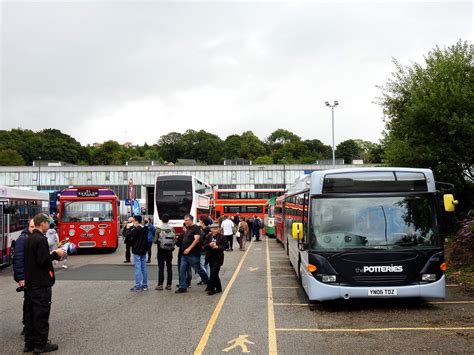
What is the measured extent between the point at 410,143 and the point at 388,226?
9.80 meters

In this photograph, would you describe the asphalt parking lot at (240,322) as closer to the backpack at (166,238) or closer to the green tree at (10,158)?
the backpack at (166,238)

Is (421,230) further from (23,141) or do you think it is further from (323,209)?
(23,141)

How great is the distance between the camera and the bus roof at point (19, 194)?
1675cm

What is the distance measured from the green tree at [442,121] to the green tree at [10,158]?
102773mm

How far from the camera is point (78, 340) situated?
24.2 feet

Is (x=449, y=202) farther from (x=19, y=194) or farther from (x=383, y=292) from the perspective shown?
(x=19, y=194)

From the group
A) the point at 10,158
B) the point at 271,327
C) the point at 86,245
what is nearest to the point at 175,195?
the point at 86,245

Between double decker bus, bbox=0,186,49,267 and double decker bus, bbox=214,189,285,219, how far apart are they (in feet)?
98.5

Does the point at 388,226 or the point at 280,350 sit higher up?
the point at 388,226

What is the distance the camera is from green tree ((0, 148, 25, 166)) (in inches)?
4241

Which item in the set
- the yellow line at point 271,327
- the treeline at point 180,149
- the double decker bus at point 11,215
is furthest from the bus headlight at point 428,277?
the treeline at point 180,149

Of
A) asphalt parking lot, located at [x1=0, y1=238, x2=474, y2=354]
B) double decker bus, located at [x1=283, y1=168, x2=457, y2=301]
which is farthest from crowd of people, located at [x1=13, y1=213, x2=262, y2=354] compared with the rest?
double decker bus, located at [x1=283, y1=168, x2=457, y2=301]

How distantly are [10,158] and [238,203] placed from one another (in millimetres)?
78053

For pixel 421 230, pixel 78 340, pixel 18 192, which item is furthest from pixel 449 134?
pixel 18 192
